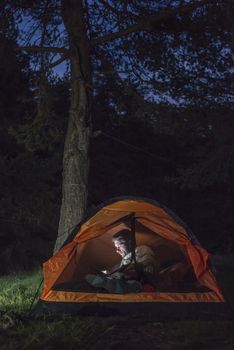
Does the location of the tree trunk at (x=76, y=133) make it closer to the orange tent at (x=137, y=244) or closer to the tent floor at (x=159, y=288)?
the orange tent at (x=137, y=244)

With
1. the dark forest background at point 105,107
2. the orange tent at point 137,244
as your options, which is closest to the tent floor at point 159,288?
the orange tent at point 137,244

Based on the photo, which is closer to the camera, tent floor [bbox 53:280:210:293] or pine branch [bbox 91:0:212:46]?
tent floor [bbox 53:280:210:293]

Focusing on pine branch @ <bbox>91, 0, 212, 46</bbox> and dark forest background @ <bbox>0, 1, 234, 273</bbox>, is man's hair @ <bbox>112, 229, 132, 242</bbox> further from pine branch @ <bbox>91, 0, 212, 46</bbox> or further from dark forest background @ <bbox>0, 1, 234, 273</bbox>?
pine branch @ <bbox>91, 0, 212, 46</bbox>

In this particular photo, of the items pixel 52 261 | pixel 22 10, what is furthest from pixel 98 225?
pixel 22 10

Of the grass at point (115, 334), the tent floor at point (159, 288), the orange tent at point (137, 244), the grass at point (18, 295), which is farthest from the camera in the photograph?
the grass at point (18, 295)

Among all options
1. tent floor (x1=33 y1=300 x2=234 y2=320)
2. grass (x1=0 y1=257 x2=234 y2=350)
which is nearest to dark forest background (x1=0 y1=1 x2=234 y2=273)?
tent floor (x1=33 y1=300 x2=234 y2=320)

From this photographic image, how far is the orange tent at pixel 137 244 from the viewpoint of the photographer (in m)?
6.55

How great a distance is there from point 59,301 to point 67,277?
81cm

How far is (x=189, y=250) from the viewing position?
22.9 feet

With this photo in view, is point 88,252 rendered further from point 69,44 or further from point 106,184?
point 106,184

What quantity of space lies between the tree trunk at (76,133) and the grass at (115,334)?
2.12 m

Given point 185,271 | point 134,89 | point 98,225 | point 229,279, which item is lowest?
point 229,279

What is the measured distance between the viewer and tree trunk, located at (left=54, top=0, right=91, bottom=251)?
888 centimetres

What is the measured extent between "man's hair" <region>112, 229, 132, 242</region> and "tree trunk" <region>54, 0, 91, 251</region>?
91 centimetres
